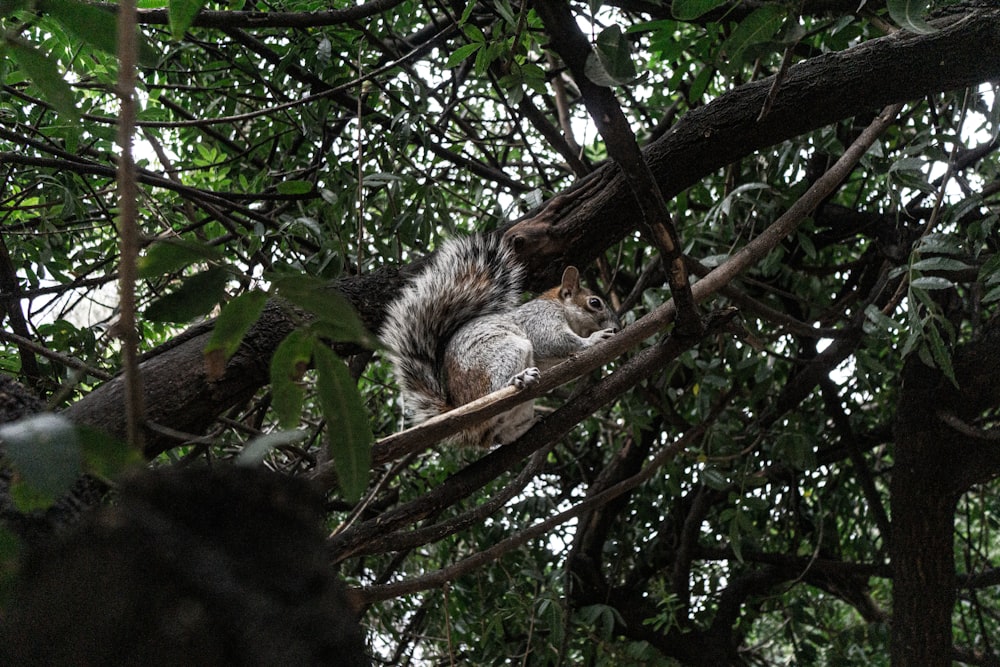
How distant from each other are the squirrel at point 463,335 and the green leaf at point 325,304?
1.12 meters

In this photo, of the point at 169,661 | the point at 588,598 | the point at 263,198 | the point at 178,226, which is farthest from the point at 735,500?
the point at 169,661

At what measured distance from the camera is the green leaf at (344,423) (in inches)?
26.5

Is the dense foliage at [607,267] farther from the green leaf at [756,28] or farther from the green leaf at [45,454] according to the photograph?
the green leaf at [45,454]

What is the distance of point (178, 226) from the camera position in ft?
7.81

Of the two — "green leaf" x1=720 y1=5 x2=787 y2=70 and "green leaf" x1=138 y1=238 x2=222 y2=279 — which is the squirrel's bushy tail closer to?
"green leaf" x1=720 y1=5 x2=787 y2=70

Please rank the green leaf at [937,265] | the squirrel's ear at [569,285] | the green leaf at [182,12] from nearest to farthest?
the green leaf at [182,12], the green leaf at [937,265], the squirrel's ear at [569,285]

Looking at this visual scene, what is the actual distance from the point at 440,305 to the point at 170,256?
135cm

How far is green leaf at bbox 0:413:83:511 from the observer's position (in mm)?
472

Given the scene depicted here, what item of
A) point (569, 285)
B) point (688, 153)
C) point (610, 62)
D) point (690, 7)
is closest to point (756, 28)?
point (690, 7)

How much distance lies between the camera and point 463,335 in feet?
6.72

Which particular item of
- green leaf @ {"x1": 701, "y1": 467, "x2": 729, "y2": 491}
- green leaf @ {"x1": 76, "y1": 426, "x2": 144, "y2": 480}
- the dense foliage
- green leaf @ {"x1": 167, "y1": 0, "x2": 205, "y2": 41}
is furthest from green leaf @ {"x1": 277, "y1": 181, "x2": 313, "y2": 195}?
green leaf @ {"x1": 76, "y1": 426, "x2": 144, "y2": 480}

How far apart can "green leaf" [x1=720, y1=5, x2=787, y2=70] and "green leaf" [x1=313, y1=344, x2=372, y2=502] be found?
2.64 ft

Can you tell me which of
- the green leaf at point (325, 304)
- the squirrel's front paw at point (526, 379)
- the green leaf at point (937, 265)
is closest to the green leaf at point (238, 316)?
the green leaf at point (325, 304)

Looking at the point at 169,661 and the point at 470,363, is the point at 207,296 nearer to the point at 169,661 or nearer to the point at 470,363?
the point at 169,661
